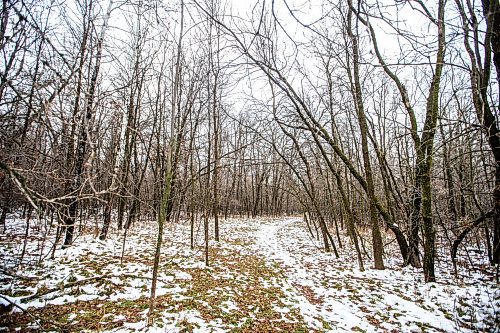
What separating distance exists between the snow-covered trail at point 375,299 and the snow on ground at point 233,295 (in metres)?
0.02

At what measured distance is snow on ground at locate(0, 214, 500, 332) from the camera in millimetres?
4160

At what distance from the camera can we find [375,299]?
17.6 feet

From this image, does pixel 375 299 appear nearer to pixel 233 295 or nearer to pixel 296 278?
pixel 296 278

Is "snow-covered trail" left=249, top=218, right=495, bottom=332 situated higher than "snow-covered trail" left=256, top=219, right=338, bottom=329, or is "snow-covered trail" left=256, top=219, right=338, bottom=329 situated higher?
"snow-covered trail" left=249, top=218, right=495, bottom=332

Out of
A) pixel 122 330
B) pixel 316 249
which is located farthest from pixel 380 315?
pixel 316 249

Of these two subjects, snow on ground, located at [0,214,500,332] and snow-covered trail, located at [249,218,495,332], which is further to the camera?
snow-covered trail, located at [249,218,495,332]

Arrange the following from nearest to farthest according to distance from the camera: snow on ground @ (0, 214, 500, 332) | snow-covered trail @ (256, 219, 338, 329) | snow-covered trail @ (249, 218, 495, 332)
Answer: snow on ground @ (0, 214, 500, 332) → snow-covered trail @ (249, 218, 495, 332) → snow-covered trail @ (256, 219, 338, 329)

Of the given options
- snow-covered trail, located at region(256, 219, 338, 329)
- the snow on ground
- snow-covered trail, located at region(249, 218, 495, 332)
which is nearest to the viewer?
the snow on ground

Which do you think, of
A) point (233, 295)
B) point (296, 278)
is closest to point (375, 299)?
point (296, 278)

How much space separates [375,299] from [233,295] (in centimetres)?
309

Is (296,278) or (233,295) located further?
(296,278)

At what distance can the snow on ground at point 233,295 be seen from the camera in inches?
164

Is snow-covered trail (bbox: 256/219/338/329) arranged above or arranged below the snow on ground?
below

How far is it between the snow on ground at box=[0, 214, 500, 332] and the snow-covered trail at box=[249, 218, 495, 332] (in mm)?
19
